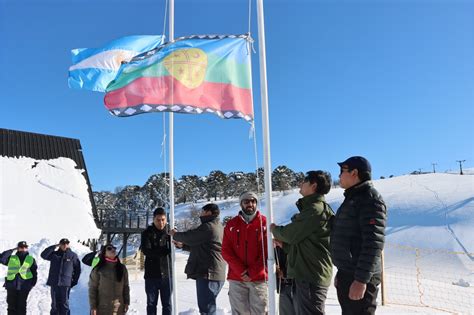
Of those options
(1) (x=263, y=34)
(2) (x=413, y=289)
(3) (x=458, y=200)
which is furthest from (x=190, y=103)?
(3) (x=458, y=200)

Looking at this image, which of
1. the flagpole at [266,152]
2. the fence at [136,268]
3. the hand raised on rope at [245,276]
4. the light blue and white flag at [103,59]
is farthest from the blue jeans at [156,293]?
the fence at [136,268]

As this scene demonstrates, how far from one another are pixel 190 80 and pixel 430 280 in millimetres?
17180

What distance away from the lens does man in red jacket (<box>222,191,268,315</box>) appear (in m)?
4.50

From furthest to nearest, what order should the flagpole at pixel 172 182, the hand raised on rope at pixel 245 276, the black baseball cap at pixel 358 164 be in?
the flagpole at pixel 172 182 < the hand raised on rope at pixel 245 276 < the black baseball cap at pixel 358 164

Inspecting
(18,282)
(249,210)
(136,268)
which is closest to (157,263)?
(249,210)

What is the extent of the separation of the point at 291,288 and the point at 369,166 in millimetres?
1828

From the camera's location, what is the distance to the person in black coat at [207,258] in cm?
500

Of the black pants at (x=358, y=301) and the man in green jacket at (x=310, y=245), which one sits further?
the man in green jacket at (x=310, y=245)

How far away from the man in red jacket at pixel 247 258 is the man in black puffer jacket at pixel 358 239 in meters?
1.33

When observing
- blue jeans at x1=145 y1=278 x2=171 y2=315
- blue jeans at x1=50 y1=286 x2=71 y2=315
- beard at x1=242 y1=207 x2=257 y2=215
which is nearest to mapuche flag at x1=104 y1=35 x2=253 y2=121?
beard at x1=242 y1=207 x2=257 y2=215

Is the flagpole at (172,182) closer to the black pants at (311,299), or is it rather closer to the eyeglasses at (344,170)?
the black pants at (311,299)

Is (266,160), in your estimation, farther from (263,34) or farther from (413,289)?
(413,289)

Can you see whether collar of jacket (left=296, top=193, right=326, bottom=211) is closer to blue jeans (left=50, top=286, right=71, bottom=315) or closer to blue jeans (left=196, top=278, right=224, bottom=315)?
blue jeans (left=196, top=278, right=224, bottom=315)

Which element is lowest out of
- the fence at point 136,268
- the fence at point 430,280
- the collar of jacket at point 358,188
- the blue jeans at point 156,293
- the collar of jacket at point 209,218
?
the fence at point 430,280
